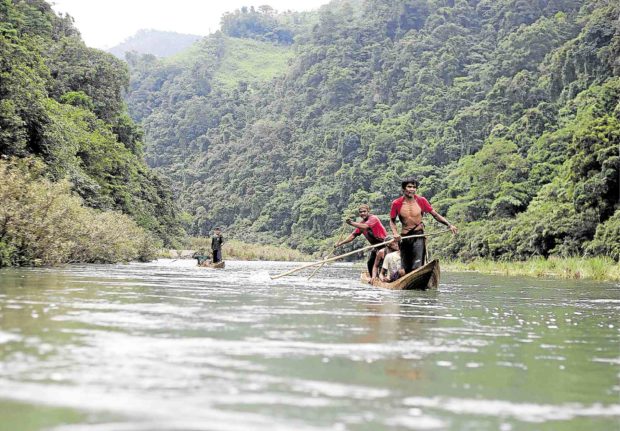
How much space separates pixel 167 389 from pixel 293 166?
363 feet

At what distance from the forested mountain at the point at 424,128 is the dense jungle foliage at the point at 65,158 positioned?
20172mm

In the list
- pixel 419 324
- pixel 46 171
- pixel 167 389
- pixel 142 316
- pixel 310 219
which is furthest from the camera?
pixel 310 219

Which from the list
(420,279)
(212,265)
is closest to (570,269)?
(212,265)

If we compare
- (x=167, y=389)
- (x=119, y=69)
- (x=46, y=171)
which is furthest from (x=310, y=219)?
(x=167, y=389)

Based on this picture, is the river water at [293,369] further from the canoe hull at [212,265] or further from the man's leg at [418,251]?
the canoe hull at [212,265]

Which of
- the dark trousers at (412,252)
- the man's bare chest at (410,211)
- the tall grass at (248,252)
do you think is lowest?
the tall grass at (248,252)

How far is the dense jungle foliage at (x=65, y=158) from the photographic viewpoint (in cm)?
2156

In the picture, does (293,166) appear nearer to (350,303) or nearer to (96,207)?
(96,207)

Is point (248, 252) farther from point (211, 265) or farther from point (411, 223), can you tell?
point (411, 223)

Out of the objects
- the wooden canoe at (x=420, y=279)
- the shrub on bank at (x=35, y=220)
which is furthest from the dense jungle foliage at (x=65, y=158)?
the wooden canoe at (x=420, y=279)

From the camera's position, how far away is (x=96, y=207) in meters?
44.1

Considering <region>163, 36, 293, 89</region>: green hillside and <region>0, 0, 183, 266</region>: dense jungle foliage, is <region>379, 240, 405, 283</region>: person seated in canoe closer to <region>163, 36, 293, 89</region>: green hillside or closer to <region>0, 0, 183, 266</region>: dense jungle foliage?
<region>0, 0, 183, 266</region>: dense jungle foliage

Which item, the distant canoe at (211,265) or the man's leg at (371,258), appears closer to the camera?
the man's leg at (371,258)

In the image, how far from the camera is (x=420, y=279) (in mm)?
15625
